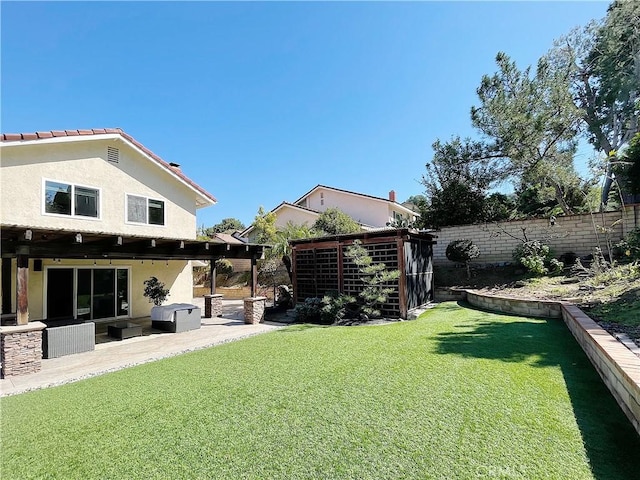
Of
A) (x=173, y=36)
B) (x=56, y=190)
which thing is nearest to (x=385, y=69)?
(x=173, y=36)

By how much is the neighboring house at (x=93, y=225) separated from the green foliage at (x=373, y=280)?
441 centimetres

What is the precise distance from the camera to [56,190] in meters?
11.5

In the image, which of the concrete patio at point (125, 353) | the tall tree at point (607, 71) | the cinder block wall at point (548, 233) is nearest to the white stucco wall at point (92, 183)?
the concrete patio at point (125, 353)

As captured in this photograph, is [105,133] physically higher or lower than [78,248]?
→ higher

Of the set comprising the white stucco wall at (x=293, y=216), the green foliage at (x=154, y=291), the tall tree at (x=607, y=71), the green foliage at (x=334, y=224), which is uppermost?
the tall tree at (x=607, y=71)

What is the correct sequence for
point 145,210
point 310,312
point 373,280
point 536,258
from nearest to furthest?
point 373,280, point 310,312, point 536,258, point 145,210

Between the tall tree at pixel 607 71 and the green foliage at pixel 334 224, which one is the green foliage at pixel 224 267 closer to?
the green foliage at pixel 334 224

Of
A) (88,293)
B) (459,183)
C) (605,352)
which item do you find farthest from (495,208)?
(88,293)

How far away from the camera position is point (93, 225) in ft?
40.3

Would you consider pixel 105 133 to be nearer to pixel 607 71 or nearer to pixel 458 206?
pixel 458 206

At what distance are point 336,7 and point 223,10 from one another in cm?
407

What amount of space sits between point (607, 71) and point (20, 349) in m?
29.8

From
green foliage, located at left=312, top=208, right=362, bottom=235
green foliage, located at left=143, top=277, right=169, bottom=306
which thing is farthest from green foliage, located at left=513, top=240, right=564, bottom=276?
green foliage, located at left=143, top=277, right=169, bottom=306

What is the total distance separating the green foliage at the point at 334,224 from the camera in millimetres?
22214
